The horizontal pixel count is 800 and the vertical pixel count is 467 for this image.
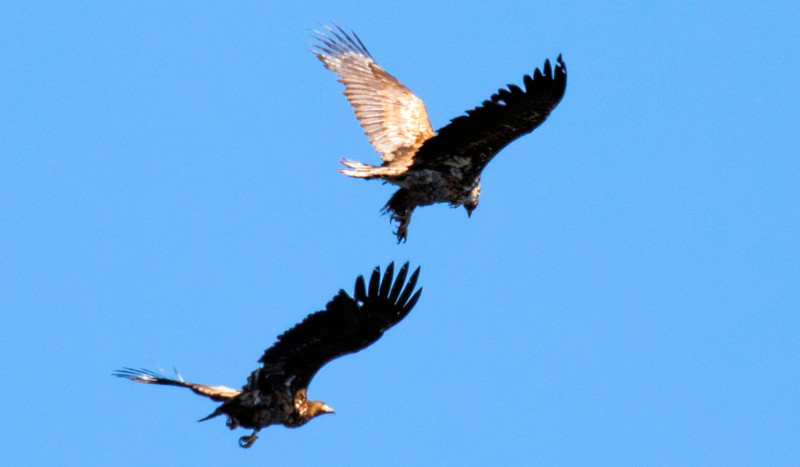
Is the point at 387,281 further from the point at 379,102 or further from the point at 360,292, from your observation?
the point at 379,102

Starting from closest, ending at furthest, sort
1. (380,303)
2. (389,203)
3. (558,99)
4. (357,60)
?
(380,303) → (558,99) → (389,203) → (357,60)

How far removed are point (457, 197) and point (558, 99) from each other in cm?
196

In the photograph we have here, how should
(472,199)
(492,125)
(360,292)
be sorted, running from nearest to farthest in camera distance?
(360,292), (492,125), (472,199)

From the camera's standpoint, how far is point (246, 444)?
10953 mm

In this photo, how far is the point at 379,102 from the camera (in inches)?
532

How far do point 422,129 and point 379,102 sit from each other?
56cm

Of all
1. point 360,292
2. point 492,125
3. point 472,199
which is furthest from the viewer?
point 472,199

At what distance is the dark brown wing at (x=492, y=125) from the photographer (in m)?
11.0

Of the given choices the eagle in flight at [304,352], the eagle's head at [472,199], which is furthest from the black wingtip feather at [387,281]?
the eagle's head at [472,199]

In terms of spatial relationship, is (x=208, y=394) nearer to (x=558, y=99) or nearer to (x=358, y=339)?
(x=358, y=339)

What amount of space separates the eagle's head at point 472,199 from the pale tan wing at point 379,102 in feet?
2.25

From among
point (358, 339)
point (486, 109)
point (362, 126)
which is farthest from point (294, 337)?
point (362, 126)

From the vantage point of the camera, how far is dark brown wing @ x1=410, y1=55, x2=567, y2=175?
11.0 meters

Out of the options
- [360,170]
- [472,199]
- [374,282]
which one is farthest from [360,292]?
[472,199]
